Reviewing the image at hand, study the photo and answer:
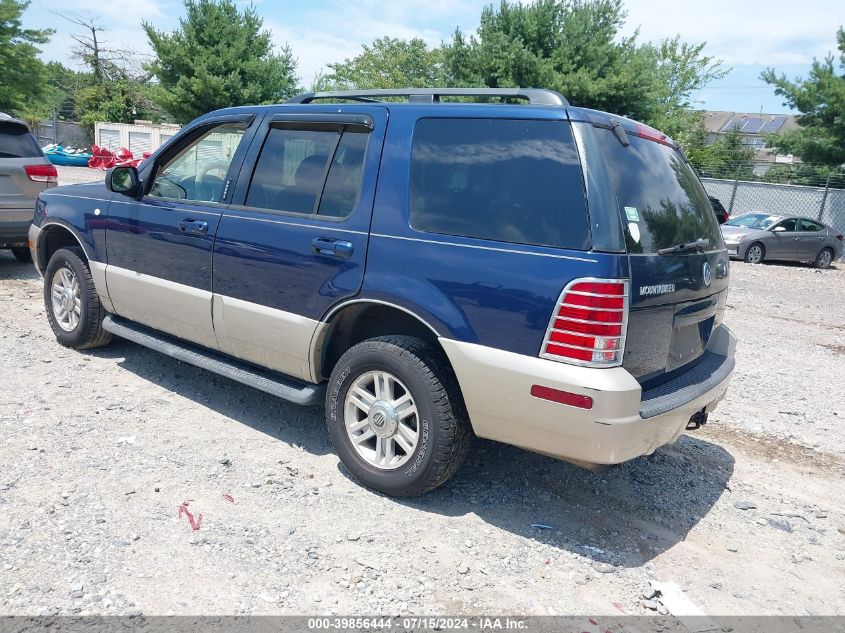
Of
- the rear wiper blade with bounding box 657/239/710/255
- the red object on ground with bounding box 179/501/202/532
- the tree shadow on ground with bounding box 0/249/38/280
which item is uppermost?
the rear wiper blade with bounding box 657/239/710/255

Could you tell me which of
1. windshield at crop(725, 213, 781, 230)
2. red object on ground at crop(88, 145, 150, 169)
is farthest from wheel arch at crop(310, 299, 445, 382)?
red object on ground at crop(88, 145, 150, 169)

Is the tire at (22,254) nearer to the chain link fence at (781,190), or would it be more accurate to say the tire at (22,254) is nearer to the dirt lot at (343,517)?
the dirt lot at (343,517)

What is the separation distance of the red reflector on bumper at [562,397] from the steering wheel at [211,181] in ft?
8.38

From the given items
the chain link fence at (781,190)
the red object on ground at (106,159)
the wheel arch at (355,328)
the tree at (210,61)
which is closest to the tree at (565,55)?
the chain link fence at (781,190)

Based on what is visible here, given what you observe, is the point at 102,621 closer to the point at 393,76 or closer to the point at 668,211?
the point at 668,211

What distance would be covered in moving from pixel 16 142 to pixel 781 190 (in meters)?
24.1

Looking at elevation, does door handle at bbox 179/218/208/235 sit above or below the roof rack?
below

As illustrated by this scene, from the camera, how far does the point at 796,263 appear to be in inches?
797

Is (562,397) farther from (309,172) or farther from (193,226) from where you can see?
(193,226)

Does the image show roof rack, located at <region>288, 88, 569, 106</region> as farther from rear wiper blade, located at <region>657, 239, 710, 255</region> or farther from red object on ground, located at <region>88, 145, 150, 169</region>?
red object on ground, located at <region>88, 145, 150, 169</region>

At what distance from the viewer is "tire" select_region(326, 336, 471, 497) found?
11.3 feet

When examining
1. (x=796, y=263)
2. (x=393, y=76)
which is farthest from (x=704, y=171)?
(x=393, y=76)

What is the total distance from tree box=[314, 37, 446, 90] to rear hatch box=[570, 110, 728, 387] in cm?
4339

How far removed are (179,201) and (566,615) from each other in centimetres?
352
